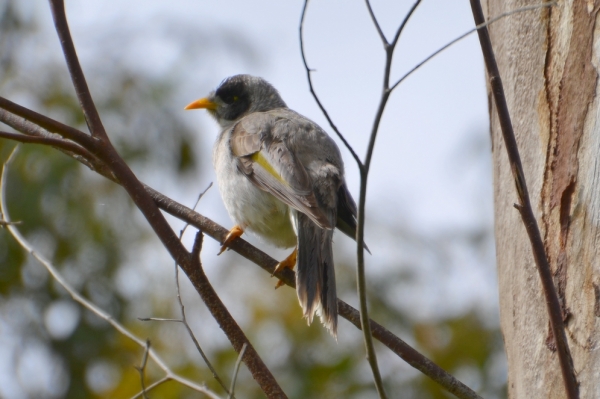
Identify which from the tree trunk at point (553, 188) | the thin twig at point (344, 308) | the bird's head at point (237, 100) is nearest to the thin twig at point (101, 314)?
the thin twig at point (344, 308)

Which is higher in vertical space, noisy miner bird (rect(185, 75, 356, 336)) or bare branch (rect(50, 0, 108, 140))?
noisy miner bird (rect(185, 75, 356, 336))

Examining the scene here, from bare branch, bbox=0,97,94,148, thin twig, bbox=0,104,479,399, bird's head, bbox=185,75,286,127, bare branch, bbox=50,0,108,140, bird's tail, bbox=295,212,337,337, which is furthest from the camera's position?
bird's head, bbox=185,75,286,127

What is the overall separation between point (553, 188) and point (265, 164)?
1.88 m

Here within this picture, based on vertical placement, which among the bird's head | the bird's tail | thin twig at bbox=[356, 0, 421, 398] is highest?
the bird's head

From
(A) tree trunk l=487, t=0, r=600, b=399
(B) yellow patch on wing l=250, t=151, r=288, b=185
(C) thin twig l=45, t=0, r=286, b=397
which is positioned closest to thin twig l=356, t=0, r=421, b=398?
(C) thin twig l=45, t=0, r=286, b=397

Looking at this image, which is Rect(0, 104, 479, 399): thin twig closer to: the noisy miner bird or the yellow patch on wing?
the noisy miner bird

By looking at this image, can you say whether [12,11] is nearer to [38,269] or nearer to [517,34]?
[38,269]

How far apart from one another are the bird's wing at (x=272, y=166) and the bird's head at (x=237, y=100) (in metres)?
0.94

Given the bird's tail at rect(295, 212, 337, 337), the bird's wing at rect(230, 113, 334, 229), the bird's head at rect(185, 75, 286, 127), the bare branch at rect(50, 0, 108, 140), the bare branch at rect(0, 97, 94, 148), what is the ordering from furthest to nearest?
the bird's head at rect(185, 75, 286, 127) < the bird's wing at rect(230, 113, 334, 229) < the bird's tail at rect(295, 212, 337, 337) < the bare branch at rect(50, 0, 108, 140) < the bare branch at rect(0, 97, 94, 148)

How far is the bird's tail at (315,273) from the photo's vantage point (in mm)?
3062

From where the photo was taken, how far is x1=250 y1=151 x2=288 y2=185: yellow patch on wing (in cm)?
391

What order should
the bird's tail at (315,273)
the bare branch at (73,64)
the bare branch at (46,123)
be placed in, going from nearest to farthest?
the bare branch at (46,123) < the bare branch at (73,64) < the bird's tail at (315,273)

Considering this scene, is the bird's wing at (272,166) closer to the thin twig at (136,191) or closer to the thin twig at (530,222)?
the thin twig at (136,191)

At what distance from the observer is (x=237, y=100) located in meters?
5.77
